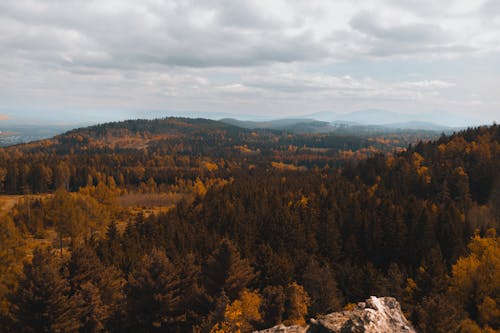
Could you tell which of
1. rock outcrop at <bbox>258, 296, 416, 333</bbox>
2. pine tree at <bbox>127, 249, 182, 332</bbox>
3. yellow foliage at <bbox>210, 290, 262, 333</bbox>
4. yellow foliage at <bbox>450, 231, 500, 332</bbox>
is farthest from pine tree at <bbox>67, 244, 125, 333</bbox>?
yellow foliage at <bbox>450, 231, 500, 332</bbox>

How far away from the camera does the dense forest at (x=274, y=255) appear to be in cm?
3462

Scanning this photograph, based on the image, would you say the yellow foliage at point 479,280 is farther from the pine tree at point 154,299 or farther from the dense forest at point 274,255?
the pine tree at point 154,299

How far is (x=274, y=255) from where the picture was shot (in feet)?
178

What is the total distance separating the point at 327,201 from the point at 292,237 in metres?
27.2

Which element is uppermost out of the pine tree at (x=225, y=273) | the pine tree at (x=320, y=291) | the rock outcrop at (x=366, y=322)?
the rock outcrop at (x=366, y=322)

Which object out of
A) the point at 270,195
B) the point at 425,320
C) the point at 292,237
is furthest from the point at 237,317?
the point at 270,195

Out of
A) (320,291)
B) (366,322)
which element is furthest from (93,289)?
(366,322)

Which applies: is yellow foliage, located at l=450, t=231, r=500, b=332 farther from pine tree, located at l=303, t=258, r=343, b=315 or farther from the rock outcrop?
the rock outcrop

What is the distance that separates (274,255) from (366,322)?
39836mm

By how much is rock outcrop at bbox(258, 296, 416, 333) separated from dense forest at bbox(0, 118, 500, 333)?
1533cm

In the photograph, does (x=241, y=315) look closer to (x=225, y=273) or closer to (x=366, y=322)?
(x=225, y=273)

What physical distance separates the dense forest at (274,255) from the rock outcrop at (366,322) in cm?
1533

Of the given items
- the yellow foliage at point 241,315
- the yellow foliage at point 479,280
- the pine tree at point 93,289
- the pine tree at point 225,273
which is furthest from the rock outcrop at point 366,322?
the yellow foliage at point 479,280

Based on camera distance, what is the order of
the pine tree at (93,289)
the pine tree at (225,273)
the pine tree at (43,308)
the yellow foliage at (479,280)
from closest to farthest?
the pine tree at (43,308)
the pine tree at (93,289)
the pine tree at (225,273)
the yellow foliage at (479,280)
